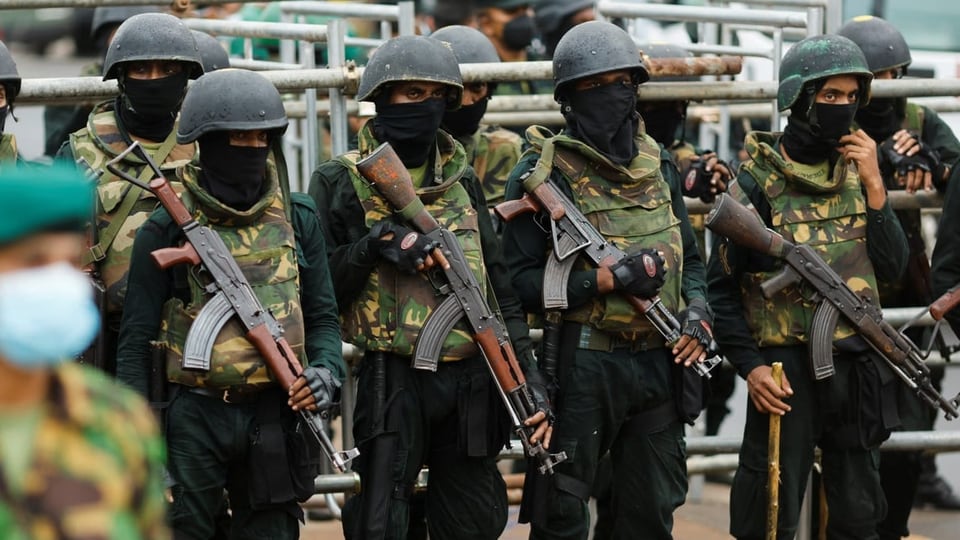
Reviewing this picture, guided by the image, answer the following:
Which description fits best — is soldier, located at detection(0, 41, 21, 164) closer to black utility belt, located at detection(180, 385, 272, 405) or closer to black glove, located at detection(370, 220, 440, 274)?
black utility belt, located at detection(180, 385, 272, 405)

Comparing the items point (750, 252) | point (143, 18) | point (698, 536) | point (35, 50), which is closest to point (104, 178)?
point (143, 18)

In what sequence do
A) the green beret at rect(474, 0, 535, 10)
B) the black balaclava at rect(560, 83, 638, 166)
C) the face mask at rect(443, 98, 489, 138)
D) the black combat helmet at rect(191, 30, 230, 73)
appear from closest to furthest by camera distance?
the black balaclava at rect(560, 83, 638, 166), the black combat helmet at rect(191, 30, 230, 73), the face mask at rect(443, 98, 489, 138), the green beret at rect(474, 0, 535, 10)

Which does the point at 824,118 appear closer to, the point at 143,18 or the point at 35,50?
the point at 143,18

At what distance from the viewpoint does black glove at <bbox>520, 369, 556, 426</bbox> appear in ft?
18.8

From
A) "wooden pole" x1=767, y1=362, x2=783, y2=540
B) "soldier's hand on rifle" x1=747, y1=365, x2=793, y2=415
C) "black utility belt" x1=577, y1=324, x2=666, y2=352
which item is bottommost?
"wooden pole" x1=767, y1=362, x2=783, y2=540

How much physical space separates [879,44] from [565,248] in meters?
2.18

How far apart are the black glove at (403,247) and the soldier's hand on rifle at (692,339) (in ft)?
3.02

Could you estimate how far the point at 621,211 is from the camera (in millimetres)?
6020

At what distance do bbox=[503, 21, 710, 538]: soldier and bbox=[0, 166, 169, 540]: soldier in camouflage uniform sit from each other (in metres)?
3.10

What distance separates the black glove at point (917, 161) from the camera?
679cm

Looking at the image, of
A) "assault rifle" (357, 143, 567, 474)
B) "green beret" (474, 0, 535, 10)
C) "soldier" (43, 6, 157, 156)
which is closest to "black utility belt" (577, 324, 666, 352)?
"assault rifle" (357, 143, 567, 474)

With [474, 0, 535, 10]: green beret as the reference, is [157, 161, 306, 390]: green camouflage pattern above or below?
below

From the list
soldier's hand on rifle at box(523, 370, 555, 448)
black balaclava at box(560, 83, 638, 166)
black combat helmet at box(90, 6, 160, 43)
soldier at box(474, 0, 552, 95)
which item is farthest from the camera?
soldier at box(474, 0, 552, 95)

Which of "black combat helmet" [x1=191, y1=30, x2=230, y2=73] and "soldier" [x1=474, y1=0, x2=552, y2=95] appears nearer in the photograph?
"black combat helmet" [x1=191, y1=30, x2=230, y2=73]
